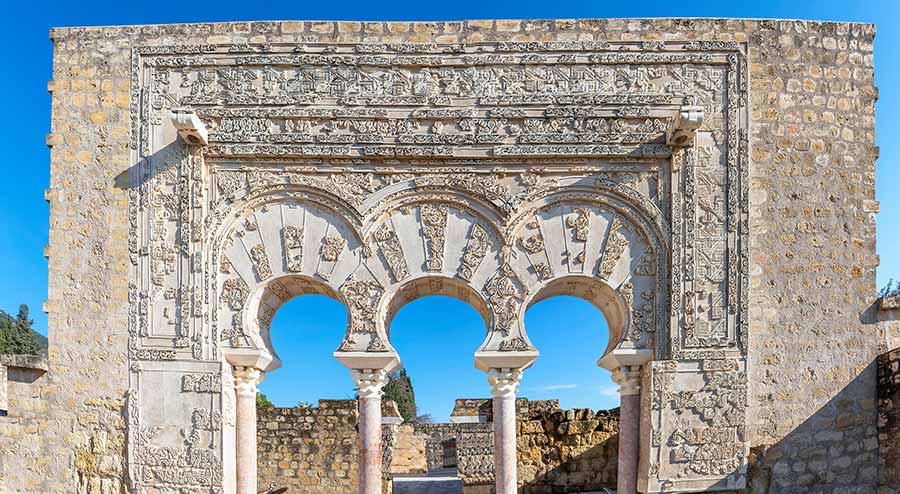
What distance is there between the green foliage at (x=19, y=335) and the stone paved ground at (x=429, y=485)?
19766 millimetres

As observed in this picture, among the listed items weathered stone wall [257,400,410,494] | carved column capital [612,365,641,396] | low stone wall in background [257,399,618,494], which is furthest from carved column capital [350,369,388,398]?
weathered stone wall [257,400,410,494]

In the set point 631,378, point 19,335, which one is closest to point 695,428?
point 631,378

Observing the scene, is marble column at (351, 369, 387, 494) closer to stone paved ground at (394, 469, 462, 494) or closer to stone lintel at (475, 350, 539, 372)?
stone lintel at (475, 350, 539, 372)

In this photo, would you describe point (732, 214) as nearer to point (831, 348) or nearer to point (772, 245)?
Answer: point (772, 245)

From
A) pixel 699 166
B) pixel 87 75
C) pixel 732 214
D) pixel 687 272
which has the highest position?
pixel 87 75

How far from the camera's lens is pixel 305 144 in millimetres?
6621

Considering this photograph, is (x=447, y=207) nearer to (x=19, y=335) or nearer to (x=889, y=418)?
(x=889, y=418)

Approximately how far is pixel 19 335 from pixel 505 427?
31.4 m

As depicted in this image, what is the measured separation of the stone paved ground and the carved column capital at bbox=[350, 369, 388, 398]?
582 cm

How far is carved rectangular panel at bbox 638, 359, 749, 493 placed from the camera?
6348 mm

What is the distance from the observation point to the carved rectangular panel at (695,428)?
6.35 meters

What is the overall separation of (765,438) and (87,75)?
8096 millimetres

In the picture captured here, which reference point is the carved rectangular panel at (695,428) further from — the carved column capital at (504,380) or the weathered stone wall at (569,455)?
the weathered stone wall at (569,455)

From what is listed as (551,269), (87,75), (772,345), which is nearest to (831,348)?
(772,345)
